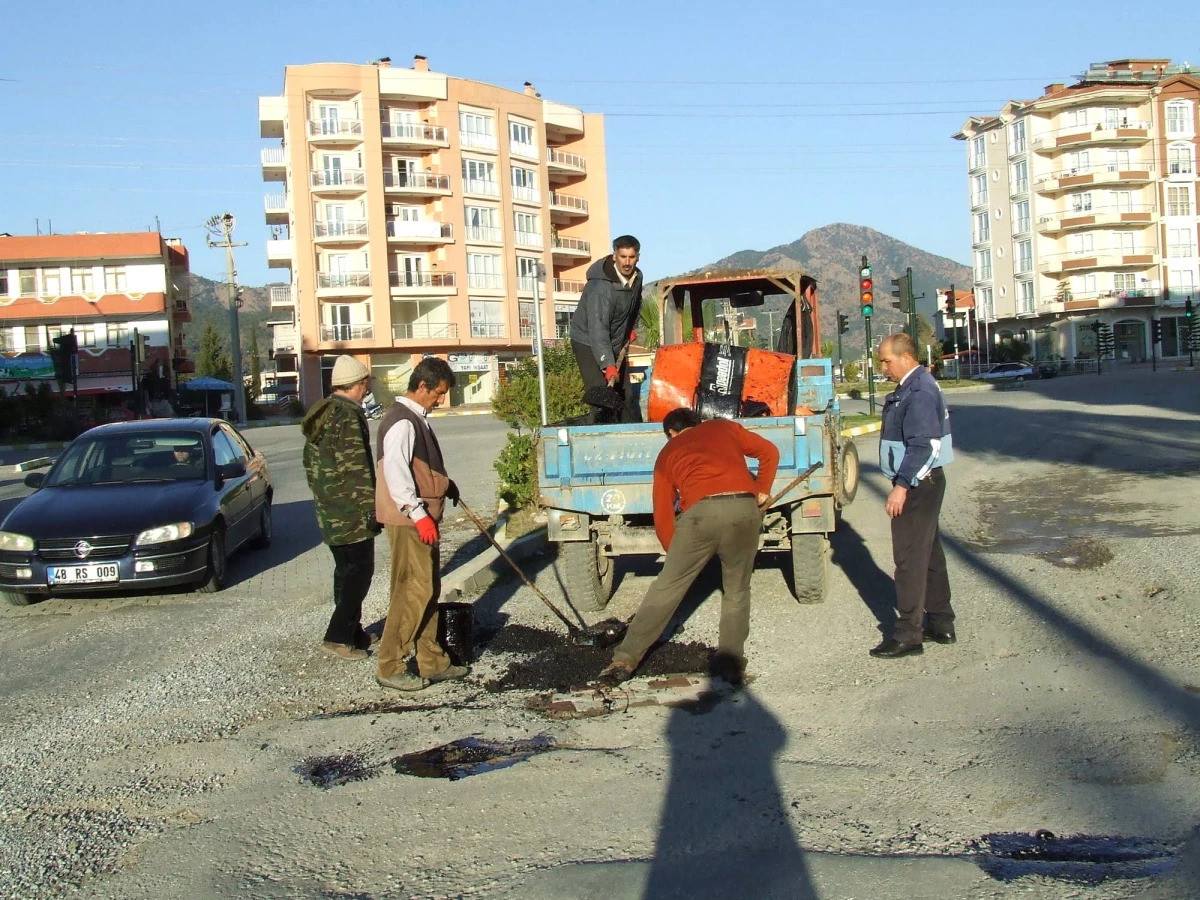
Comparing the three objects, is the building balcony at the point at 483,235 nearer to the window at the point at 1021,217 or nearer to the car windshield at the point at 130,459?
the window at the point at 1021,217

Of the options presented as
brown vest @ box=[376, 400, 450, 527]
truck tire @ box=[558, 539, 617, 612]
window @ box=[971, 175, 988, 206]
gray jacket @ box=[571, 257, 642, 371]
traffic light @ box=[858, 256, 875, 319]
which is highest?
window @ box=[971, 175, 988, 206]

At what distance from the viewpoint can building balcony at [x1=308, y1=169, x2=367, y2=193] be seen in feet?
208

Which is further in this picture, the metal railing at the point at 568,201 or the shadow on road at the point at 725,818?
the metal railing at the point at 568,201

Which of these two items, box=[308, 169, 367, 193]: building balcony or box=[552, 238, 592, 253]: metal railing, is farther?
box=[552, 238, 592, 253]: metal railing

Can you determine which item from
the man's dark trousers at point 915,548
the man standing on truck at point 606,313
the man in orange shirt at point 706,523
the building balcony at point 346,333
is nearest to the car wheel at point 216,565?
the man standing on truck at point 606,313

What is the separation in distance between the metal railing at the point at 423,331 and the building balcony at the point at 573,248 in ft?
33.8

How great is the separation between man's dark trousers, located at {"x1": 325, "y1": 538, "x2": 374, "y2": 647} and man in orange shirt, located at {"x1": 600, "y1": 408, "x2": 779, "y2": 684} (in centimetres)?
175

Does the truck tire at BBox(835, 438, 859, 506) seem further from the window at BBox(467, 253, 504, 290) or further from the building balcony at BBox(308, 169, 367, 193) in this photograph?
the window at BBox(467, 253, 504, 290)

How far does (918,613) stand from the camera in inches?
256

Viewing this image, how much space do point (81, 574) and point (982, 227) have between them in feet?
274

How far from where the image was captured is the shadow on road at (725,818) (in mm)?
3705

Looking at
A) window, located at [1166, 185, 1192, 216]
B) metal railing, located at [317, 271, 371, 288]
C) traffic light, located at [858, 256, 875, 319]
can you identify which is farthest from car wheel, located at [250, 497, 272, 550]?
window, located at [1166, 185, 1192, 216]

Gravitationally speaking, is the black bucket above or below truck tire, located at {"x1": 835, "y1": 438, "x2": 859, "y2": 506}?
below

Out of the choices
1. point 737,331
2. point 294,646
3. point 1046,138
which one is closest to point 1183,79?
point 1046,138
